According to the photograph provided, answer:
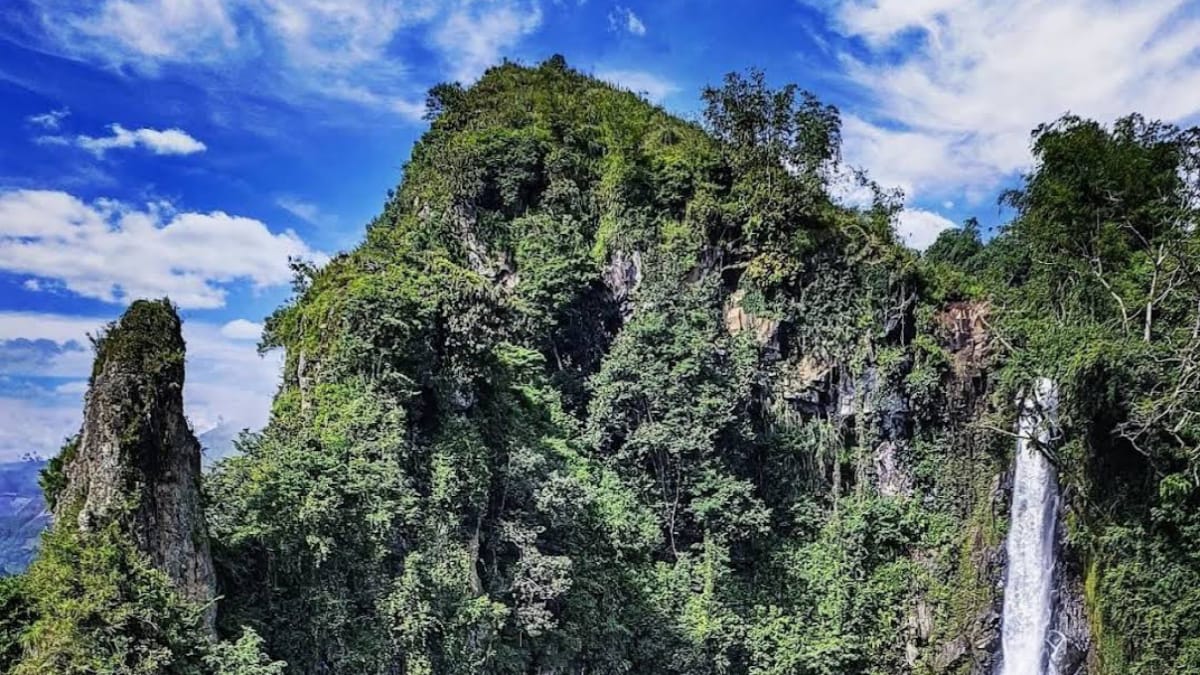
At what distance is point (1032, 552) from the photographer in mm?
21625

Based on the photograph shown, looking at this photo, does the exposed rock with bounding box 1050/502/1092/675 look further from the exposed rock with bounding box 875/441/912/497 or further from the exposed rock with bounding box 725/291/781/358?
the exposed rock with bounding box 725/291/781/358

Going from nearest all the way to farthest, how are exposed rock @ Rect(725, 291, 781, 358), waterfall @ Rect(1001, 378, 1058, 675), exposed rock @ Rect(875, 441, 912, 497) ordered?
waterfall @ Rect(1001, 378, 1058, 675) → exposed rock @ Rect(875, 441, 912, 497) → exposed rock @ Rect(725, 291, 781, 358)

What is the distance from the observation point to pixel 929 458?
24.9m

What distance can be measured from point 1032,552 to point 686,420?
31.0 feet

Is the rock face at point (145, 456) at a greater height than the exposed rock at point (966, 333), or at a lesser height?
lesser

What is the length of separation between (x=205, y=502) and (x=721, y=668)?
13483 mm

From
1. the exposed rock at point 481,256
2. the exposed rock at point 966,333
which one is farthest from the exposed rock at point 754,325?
the exposed rock at point 481,256

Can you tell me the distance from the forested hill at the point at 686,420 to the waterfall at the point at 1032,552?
0.45m

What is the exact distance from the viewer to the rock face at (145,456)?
11.5 m

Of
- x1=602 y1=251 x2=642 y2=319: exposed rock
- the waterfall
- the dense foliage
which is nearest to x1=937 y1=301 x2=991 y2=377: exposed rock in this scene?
the dense foliage

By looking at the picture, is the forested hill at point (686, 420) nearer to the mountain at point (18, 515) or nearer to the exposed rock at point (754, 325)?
the exposed rock at point (754, 325)

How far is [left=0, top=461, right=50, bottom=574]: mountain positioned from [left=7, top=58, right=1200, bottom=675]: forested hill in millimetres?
4444

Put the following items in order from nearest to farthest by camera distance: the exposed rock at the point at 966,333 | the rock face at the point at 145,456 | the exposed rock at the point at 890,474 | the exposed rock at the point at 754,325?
1. the rock face at the point at 145,456
2. the exposed rock at the point at 966,333
3. the exposed rock at the point at 890,474
4. the exposed rock at the point at 754,325

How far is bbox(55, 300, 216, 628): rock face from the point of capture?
37.6 feet
